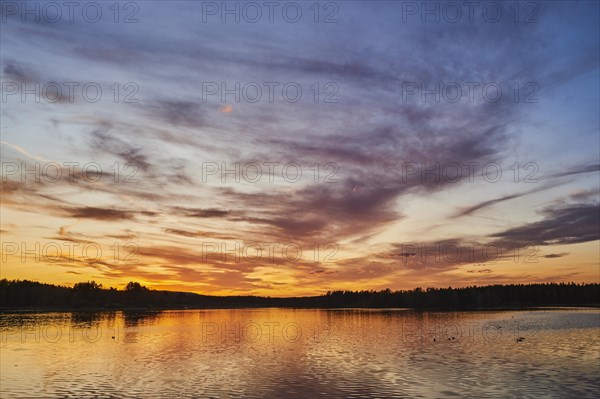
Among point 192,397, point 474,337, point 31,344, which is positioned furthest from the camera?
point 474,337

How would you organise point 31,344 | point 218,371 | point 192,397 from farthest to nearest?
point 31,344 → point 218,371 → point 192,397

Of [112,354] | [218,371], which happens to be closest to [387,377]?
[218,371]

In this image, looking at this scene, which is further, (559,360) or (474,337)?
(474,337)

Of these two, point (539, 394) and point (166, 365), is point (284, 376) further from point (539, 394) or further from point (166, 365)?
point (539, 394)

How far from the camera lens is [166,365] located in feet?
147

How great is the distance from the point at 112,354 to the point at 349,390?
31.4 m

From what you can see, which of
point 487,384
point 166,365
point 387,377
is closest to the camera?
point 487,384

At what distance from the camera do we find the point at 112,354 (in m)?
53.0

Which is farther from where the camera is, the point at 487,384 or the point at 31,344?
the point at 31,344

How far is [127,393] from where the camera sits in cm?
3219

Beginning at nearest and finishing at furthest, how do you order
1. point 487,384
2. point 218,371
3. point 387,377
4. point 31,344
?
point 487,384, point 387,377, point 218,371, point 31,344

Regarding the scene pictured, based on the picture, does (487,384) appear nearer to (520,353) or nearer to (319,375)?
(319,375)

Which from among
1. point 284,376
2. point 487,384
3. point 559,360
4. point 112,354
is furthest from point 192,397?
point 559,360

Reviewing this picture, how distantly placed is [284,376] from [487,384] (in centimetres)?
1527
